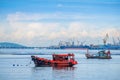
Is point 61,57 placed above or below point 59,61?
above

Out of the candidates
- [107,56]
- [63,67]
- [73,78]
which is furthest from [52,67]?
[107,56]

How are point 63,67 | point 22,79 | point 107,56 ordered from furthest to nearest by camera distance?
1. point 107,56
2. point 63,67
3. point 22,79

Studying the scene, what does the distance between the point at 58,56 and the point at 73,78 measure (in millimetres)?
15895

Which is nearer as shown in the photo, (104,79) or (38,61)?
(104,79)

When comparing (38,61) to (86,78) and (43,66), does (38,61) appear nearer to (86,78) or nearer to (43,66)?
(43,66)

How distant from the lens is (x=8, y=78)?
3722 cm

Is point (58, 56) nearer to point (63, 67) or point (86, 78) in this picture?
point (63, 67)

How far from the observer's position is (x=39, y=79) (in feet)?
118

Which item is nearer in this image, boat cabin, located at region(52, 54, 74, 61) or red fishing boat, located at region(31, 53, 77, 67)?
red fishing boat, located at region(31, 53, 77, 67)

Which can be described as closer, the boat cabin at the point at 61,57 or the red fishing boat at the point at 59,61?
the red fishing boat at the point at 59,61

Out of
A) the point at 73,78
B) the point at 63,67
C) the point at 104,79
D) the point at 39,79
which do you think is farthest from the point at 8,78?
the point at 63,67

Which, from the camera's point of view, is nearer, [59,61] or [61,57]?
[59,61]

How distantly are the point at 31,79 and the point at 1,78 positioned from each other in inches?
112

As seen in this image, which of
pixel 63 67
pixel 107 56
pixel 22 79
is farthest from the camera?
pixel 107 56
